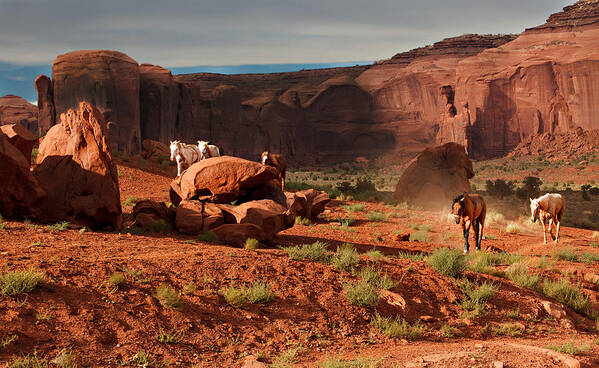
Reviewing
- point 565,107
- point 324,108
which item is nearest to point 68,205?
point 565,107

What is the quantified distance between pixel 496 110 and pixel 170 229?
252ft

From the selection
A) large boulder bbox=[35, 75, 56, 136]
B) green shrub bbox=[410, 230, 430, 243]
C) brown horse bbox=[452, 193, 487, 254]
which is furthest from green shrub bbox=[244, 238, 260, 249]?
large boulder bbox=[35, 75, 56, 136]

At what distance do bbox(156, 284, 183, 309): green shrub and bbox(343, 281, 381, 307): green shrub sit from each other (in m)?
2.66

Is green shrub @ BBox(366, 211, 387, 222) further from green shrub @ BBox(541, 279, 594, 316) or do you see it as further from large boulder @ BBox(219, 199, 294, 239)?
green shrub @ BBox(541, 279, 594, 316)

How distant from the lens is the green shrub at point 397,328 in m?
7.33

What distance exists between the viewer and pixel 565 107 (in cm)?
7312

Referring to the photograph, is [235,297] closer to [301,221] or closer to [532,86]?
[301,221]

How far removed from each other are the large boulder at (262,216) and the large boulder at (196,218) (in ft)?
0.90

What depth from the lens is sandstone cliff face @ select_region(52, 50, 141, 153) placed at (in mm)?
52312

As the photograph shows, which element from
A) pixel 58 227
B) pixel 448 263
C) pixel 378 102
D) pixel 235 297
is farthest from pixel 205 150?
pixel 378 102

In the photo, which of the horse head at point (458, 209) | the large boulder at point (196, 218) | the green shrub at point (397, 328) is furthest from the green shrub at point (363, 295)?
the horse head at point (458, 209)

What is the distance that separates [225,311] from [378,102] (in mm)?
97331

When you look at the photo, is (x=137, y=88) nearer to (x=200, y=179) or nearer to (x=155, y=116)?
(x=155, y=116)

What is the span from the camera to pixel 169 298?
6699 millimetres
